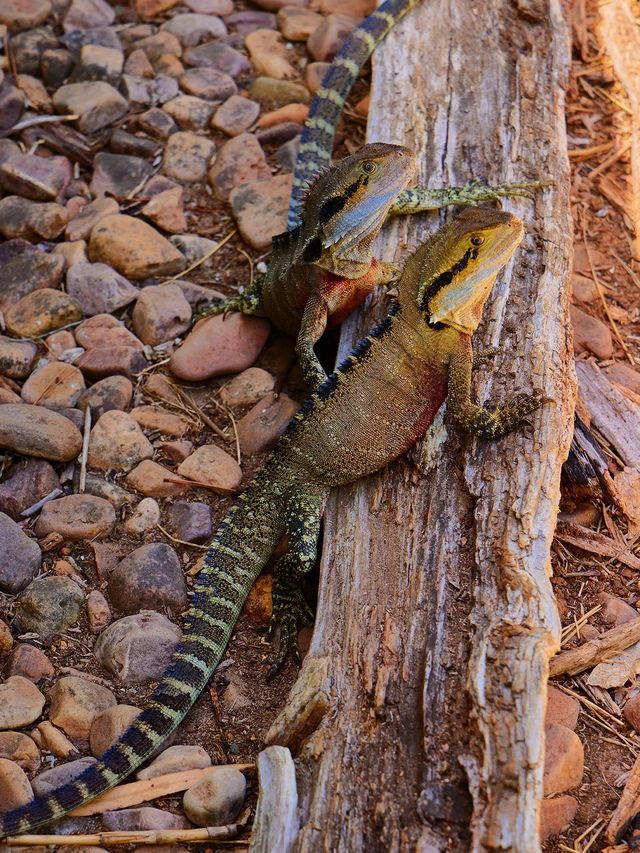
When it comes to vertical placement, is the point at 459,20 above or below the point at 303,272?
above

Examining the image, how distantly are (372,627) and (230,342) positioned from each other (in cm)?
219

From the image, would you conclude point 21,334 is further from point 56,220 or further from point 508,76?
point 508,76

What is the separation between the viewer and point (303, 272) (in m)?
4.92

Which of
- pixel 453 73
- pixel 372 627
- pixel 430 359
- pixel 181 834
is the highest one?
pixel 453 73

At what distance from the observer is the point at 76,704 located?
3639 millimetres

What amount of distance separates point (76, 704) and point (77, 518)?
101 cm

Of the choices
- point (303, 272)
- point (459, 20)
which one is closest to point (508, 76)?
point (459, 20)

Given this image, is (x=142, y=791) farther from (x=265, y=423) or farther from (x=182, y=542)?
(x=265, y=423)

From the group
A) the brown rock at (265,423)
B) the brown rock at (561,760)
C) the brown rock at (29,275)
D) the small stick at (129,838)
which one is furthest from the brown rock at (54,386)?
the brown rock at (561,760)

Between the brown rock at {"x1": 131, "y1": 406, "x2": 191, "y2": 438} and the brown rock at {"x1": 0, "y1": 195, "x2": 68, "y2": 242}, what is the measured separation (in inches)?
60.2

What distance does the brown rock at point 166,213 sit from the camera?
5.81m

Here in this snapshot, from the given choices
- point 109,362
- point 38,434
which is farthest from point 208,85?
point 38,434

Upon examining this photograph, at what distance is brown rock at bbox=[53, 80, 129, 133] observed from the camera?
6.30m

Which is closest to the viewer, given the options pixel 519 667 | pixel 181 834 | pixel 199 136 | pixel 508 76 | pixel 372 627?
pixel 519 667
